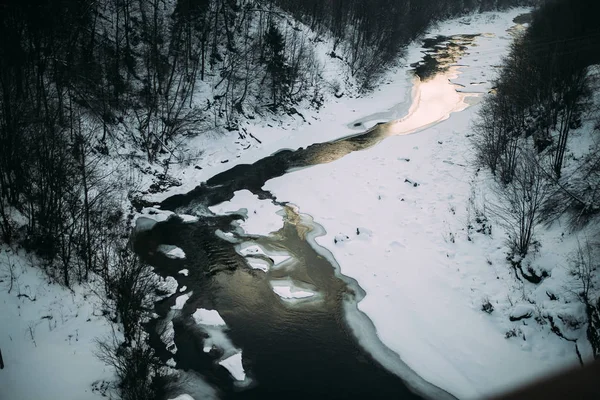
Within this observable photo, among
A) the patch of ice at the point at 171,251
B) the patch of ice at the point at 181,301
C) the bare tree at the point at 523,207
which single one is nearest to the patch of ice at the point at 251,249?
the patch of ice at the point at 171,251

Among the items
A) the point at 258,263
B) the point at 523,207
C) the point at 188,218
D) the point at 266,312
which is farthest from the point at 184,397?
the point at 523,207

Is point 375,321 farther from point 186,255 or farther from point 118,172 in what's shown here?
point 118,172

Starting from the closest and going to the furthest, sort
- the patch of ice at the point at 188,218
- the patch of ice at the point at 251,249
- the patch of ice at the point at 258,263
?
the patch of ice at the point at 258,263
the patch of ice at the point at 251,249
the patch of ice at the point at 188,218

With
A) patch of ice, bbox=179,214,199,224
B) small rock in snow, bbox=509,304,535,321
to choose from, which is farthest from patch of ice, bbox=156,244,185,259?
small rock in snow, bbox=509,304,535,321

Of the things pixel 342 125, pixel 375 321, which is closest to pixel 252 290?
pixel 375 321

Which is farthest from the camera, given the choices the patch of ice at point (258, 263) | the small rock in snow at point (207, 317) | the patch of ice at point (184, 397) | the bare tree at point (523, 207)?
the patch of ice at point (258, 263)

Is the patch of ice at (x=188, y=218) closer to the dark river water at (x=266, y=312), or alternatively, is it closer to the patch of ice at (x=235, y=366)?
the dark river water at (x=266, y=312)

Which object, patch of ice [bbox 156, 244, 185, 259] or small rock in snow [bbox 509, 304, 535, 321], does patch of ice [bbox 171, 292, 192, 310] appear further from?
small rock in snow [bbox 509, 304, 535, 321]
